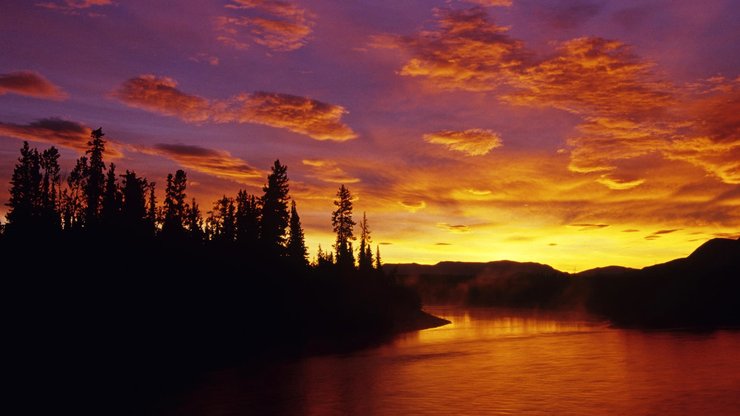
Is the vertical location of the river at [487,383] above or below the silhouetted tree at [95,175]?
below

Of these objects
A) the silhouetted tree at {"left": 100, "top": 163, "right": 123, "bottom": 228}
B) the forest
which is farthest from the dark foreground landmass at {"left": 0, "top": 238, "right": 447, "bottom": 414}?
the silhouetted tree at {"left": 100, "top": 163, "right": 123, "bottom": 228}

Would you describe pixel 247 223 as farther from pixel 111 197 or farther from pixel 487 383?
pixel 487 383

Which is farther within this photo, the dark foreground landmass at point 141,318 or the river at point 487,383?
the dark foreground landmass at point 141,318

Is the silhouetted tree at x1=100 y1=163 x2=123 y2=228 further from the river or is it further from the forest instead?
the river

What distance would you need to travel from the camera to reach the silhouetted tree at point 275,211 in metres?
109

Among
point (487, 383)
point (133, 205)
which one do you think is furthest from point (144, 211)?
point (487, 383)

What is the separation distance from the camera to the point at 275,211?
11150cm

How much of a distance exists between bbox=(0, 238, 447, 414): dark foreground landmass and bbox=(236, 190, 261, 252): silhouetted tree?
3.55 meters

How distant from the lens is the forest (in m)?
61.3

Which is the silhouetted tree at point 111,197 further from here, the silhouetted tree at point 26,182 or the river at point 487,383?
the river at point 487,383

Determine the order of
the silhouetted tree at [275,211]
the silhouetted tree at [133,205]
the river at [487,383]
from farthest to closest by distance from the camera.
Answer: the silhouetted tree at [275,211], the silhouetted tree at [133,205], the river at [487,383]

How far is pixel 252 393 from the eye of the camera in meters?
53.2

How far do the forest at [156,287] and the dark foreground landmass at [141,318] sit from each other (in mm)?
152

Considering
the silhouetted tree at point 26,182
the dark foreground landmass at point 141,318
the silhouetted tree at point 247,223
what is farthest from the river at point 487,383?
the silhouetted tree at point 26,182
